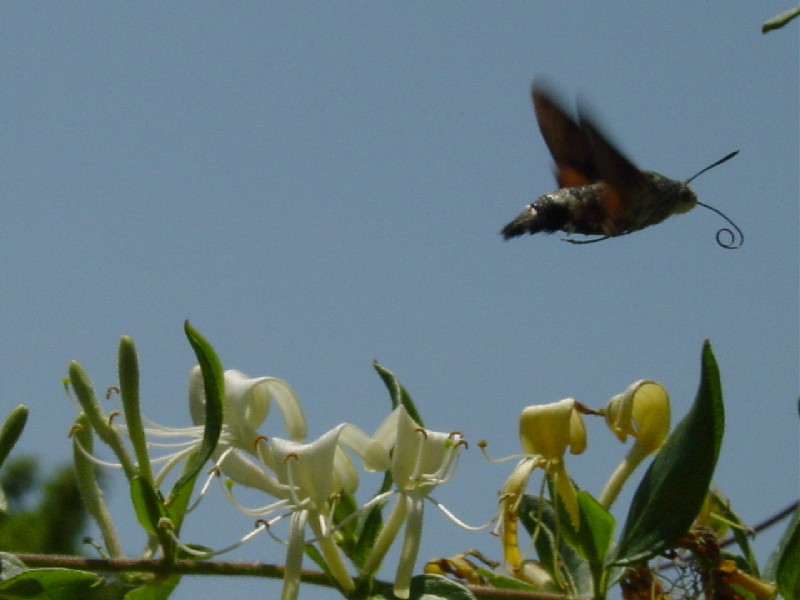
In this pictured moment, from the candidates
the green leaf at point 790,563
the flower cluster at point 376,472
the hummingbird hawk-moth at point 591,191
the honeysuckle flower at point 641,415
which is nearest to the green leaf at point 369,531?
the flower cluster at point 376,472

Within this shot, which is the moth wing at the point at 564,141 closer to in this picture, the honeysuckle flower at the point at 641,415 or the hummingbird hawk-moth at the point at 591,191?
the hummingbird hawk-moth at the point at 591,191

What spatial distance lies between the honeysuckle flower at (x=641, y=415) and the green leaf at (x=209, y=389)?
430 mm

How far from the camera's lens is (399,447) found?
4.42ft

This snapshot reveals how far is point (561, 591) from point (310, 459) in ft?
1.02

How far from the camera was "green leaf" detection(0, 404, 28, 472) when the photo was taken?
1.32 m

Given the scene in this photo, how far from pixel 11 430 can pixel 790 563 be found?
77 cm

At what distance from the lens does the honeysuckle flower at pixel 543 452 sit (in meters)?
1.42

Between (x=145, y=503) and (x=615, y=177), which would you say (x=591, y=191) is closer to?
(x=615, y=177)

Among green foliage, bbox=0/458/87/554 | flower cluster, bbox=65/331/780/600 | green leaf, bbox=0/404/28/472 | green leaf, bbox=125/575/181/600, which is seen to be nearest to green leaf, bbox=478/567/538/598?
flower cluster, bbox=65/331/780/600

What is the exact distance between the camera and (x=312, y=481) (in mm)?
1330

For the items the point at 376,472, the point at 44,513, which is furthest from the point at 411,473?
the point at 44,513

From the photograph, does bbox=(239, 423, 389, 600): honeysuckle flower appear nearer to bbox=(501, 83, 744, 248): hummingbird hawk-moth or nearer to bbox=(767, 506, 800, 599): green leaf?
bbox=(767, 506, 800, 599): green leaf

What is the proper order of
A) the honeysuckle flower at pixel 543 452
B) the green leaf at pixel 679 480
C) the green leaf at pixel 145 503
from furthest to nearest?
the honeysuckle flower at pixel 543 452 < the green leaf at pixel 145 503 < the green leaf at pixel 679 480

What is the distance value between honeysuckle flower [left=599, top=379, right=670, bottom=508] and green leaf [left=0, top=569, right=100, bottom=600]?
0.56 metres
